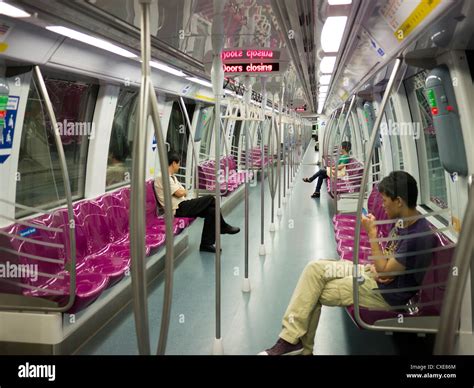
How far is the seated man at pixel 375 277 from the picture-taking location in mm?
2627

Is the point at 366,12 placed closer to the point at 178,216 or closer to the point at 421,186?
the point at 421,186

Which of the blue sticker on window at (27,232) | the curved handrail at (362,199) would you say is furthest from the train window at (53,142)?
the curved handrail at (362,199)

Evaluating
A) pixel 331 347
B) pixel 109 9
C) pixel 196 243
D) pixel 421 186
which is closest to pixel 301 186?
pixel 196 243

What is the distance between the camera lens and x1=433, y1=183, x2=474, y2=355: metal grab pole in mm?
1379

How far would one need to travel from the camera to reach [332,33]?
3.81 meters

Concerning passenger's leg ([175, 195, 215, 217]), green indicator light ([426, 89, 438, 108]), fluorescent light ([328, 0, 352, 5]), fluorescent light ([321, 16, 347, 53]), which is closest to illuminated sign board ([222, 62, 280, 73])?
fluorescent light ([321, 16, 347, 53])

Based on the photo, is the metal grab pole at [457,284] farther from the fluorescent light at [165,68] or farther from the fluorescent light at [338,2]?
the fluorescent light at [165,68]

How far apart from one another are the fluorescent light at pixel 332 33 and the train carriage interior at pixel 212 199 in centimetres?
5

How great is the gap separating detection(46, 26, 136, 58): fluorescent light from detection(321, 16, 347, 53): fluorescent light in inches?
71.1

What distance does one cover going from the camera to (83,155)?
195 inches

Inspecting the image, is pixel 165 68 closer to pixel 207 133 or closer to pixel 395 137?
pixel 395 137

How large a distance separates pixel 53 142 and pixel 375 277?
3.61m
